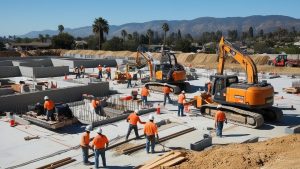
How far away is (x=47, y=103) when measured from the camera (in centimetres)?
1580

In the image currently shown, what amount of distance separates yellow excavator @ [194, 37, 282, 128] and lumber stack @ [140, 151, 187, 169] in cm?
574

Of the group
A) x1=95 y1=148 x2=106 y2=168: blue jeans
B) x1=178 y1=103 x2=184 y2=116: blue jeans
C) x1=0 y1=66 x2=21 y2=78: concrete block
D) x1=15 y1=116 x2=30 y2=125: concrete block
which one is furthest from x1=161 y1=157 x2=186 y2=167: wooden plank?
x1=0 y1=66 x2=21 y2=78: concrete block

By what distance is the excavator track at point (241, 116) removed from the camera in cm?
1605

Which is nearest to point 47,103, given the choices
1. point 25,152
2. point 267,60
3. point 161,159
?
point 25,152

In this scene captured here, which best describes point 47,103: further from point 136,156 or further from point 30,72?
point 30,72

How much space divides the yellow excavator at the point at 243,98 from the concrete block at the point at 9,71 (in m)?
23.0

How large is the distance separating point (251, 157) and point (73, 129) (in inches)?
335

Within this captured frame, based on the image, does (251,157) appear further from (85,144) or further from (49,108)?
(49,108)

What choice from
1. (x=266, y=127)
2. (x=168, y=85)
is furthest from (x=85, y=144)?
(x=168, y=85)

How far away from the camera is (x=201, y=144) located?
13078 mm

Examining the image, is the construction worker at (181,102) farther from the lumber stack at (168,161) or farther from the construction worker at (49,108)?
the lumber stack at (168,161)

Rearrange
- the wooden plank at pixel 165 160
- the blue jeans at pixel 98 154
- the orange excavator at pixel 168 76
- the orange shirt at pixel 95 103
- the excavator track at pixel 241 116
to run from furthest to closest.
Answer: the orange excavator at pixel 168 76 → the orange shirt at pixel 95 103 → the excavator track at pixel 241 116 → the blue jeans at pixel 98 154 → the wooden plank at pixel 165 160

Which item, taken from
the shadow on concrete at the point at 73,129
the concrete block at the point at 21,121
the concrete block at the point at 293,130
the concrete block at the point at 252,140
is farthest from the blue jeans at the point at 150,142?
the concrete block at the point at 21,121

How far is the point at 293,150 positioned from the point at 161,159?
4.14m
